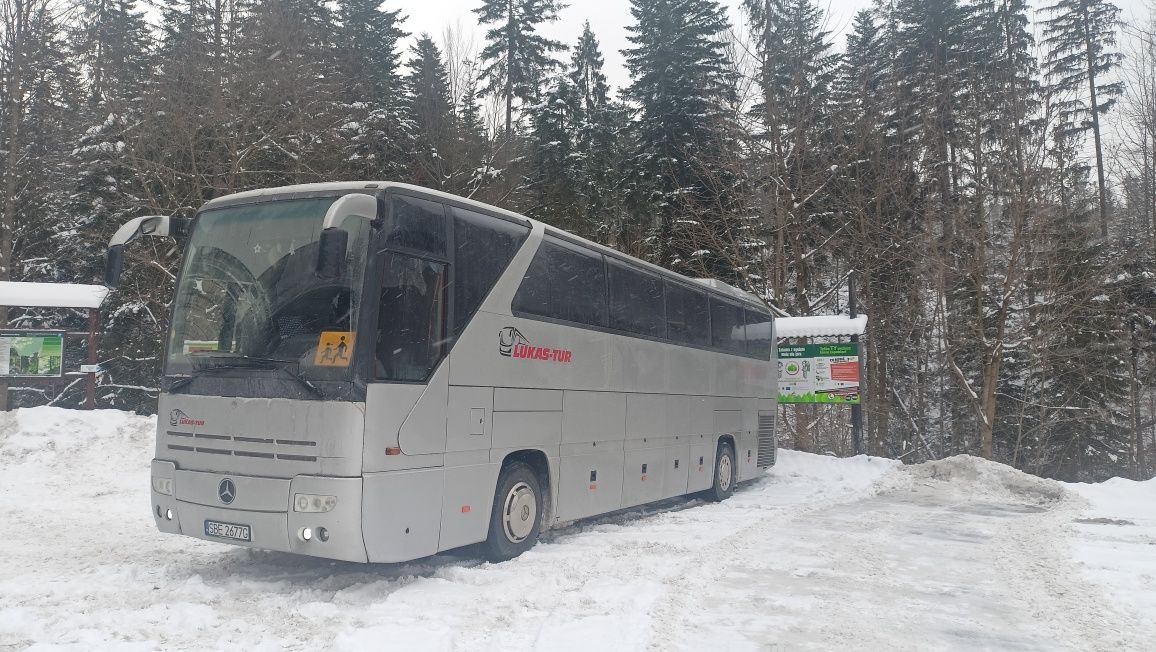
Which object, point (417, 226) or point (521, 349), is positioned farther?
point (521, 349)

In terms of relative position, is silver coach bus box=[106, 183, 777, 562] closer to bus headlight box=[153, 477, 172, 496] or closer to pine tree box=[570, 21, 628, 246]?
bus headlight box=[153, 477, 172, 496]

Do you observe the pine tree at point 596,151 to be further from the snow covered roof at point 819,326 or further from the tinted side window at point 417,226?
the tinted side window at point 417,226

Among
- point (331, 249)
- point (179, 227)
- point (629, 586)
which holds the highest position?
point (179, 227)

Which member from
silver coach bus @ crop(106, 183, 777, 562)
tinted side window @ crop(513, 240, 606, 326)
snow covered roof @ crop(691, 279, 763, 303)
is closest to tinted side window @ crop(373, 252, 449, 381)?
silver coach bus @ crop(106, 183, 777, 562)

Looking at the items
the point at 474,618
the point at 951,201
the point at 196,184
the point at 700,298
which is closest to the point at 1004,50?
the point at 951,201

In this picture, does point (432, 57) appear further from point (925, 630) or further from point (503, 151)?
point (925, 630)

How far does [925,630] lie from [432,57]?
3167 cm

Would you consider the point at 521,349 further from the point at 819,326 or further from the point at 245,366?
the point at 819,326

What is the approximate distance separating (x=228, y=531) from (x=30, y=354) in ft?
40.3

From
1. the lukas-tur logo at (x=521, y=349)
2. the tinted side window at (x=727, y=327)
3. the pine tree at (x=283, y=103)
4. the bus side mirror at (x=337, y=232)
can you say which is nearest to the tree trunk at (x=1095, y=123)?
the tinted side window at (x=727, y=327)

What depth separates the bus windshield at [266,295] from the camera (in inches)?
268

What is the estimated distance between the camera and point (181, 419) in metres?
7.30

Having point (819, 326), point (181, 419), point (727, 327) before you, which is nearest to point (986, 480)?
point (819, 326)

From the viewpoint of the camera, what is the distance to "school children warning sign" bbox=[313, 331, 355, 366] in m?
6.69
